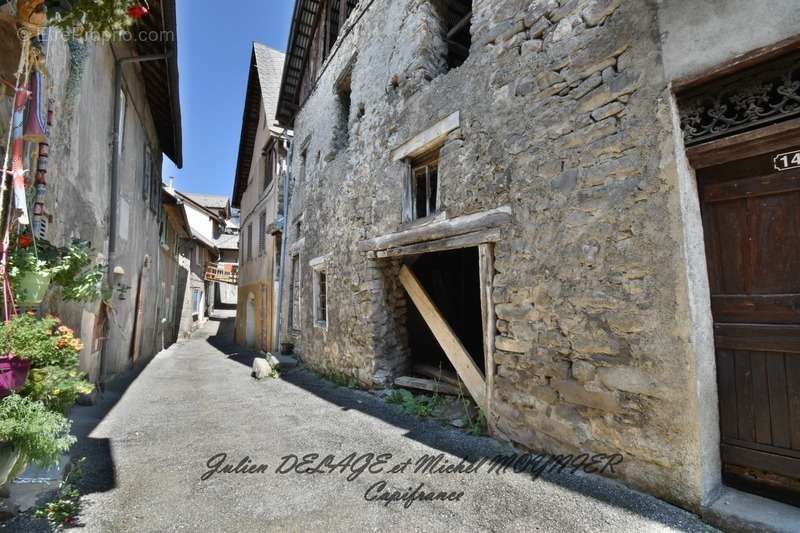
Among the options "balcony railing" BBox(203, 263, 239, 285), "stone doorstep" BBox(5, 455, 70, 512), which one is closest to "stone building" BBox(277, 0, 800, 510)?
"stone doorstep" BBox(5, 455, 70, 512)

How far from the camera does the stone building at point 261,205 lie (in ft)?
38.2

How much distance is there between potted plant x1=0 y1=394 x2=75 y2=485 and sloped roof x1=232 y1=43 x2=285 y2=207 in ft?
37.0

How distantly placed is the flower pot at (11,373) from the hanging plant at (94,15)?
6.30 feet

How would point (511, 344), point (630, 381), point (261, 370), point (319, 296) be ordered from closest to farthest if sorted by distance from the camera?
point (630, 381)
point (511, 344)
point (261, 370)
point (319, 296)

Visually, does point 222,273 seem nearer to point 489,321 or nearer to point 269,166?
point 269,166

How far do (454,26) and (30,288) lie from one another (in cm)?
584

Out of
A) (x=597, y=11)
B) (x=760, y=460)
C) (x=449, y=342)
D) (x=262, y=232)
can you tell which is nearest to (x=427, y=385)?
(x=449, y=342)

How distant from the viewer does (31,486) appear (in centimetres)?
253

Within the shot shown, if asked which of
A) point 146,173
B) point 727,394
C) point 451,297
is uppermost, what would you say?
point 146,173

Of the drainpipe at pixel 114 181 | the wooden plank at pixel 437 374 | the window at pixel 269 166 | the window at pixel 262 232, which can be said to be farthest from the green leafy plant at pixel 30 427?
the window at pixel 262 232

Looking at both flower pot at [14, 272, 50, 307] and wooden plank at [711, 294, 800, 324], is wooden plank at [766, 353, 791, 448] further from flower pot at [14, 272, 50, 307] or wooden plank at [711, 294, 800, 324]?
flower pot at [14, 272, 50, 307]

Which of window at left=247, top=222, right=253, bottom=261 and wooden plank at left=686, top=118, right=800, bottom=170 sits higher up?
window at left=247, top=222, right=253, bottom=261

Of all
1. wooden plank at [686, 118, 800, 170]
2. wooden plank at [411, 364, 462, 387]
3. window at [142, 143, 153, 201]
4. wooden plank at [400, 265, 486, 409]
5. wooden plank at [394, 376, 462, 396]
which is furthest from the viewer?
window at [142, 143, 153, 201]

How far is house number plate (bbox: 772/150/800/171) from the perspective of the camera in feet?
7.82
